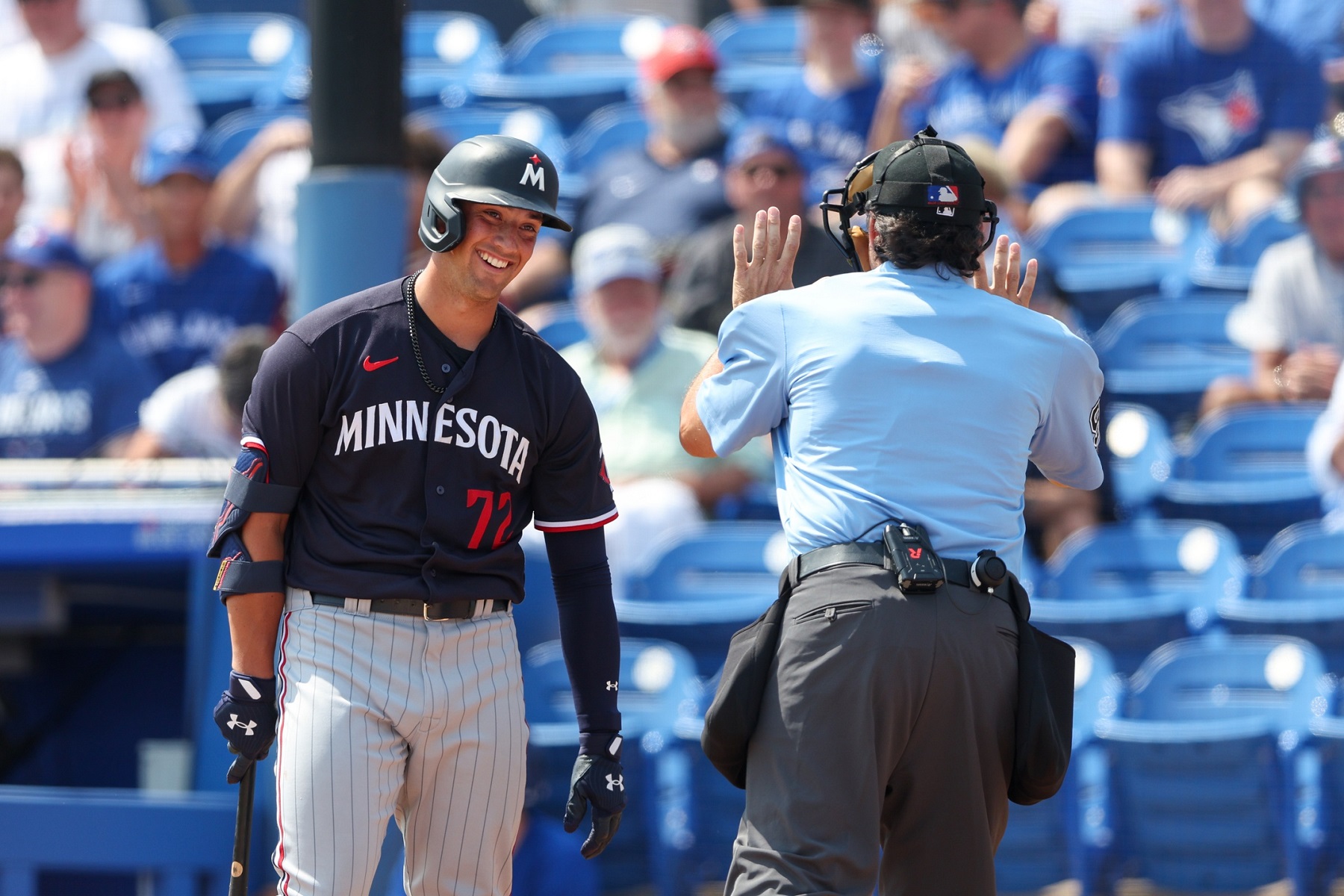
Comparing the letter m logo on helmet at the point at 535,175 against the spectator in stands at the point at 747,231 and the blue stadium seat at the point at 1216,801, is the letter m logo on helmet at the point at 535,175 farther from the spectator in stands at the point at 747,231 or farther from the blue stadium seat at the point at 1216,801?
the spectator in stands at the point at 747,231

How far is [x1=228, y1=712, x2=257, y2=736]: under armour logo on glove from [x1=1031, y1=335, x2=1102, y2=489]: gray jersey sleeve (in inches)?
52.5

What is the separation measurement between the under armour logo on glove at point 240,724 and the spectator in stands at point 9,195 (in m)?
4.88

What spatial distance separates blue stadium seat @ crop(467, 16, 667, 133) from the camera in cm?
810

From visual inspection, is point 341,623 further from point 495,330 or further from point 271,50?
point 271,50

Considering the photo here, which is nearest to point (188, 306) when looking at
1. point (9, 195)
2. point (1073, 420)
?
point (9, 195)

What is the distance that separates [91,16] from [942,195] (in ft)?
23.3

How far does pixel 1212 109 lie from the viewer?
6418mm

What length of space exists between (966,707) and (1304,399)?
3.69 meters

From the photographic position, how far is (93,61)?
295 inches

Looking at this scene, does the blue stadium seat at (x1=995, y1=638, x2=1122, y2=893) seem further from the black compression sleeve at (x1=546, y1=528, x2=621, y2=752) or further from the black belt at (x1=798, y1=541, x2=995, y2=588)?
the black belt at (x1=798, y1=541, x2=995, y2=588)

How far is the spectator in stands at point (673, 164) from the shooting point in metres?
6.30

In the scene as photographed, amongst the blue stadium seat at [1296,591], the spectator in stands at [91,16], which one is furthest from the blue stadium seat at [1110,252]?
the spectator in stands at [91,16]

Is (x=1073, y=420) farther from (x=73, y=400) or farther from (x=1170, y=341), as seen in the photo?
(x=73, y=400)

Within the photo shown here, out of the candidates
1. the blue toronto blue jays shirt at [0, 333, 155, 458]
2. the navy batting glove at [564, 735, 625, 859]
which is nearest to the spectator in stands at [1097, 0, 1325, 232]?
the blue toronto blue jays shirt at [0, 333, 155, 458]
